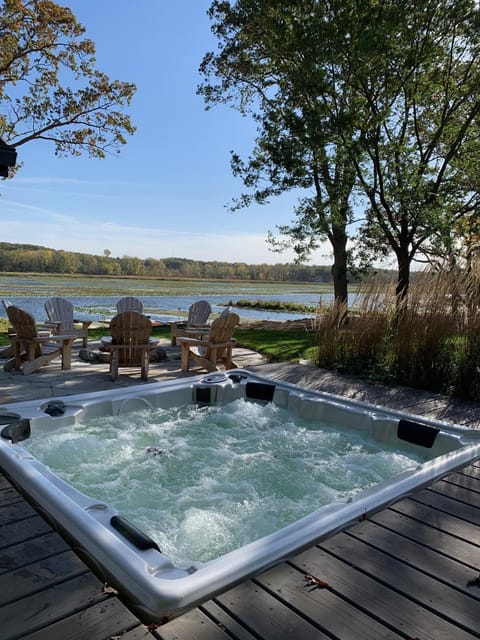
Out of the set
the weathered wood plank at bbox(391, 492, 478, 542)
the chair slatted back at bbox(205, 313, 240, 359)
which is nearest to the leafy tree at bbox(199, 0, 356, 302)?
the chair slatted back at bbox(205, 313, 240, 359)

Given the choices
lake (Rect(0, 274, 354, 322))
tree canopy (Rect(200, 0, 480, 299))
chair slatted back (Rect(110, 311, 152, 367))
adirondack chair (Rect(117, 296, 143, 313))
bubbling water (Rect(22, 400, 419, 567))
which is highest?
tree canopy (Rect(200, 0, 480, 299))

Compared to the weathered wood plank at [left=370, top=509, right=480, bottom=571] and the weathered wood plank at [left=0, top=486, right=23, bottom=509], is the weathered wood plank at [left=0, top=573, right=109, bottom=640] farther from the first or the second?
the weathered wood plank at [left=370, top=509, right=480, bottom=571]

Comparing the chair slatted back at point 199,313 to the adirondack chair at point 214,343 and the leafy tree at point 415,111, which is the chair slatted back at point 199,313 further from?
the leafy tree at point 415,111

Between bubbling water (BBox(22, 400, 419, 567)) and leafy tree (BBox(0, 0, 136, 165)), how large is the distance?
966 cm

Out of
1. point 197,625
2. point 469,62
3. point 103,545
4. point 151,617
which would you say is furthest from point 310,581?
point 469,62

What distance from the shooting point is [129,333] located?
5160 millimetres

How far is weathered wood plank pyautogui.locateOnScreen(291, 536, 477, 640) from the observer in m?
1.27

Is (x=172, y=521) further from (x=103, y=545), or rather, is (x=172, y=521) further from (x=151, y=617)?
(x=151, y=617)

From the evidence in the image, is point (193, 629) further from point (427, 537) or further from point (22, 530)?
point (427, 537)

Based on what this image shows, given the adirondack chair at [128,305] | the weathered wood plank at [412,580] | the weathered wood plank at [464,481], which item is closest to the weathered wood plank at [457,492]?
the weathered wood plank at [464,481]

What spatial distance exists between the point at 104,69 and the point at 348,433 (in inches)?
432

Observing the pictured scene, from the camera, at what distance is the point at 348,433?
3615 millimetres

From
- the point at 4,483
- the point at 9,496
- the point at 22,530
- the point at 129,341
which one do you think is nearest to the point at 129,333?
the point at 129,341

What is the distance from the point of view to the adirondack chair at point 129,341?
507 centimetres
